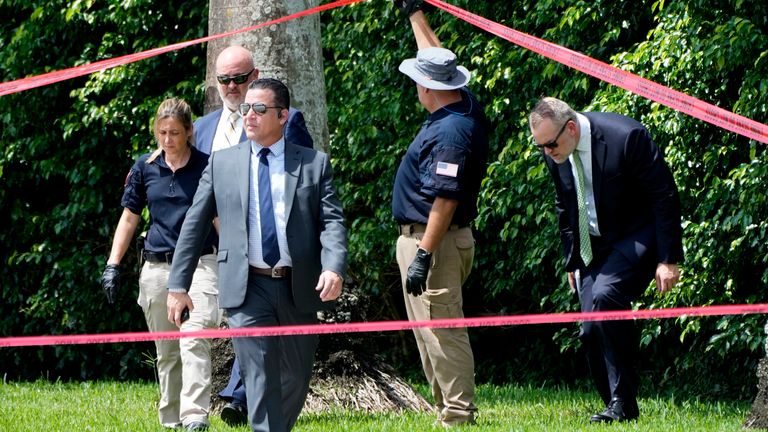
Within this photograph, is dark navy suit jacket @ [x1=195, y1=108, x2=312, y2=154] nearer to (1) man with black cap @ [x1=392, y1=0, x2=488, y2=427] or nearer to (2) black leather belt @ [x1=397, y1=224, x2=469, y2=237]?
(1) man with black cap @ [x1=392, y1=0, x2=488, y2=427]

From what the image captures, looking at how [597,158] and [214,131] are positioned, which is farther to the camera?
[214,131]

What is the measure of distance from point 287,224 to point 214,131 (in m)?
1.69

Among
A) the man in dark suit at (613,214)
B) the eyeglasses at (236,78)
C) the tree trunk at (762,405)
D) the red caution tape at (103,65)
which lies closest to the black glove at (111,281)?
the red caution tape at (103,65)

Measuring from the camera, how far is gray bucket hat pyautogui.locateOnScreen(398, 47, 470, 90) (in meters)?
6.64

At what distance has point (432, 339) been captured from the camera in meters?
6.65

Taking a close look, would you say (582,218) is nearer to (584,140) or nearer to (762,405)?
(584,140)

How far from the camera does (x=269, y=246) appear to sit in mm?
5586

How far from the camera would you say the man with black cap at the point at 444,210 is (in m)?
6.48

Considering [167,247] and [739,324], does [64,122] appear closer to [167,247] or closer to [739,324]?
[167,247]

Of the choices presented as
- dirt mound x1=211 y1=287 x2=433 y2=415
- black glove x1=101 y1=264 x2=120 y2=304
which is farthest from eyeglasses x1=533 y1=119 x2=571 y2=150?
black glove x1=101 y1=264 x2=120 y2=304

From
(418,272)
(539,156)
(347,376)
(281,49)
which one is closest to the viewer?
(418,272)

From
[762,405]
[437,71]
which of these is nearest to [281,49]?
[437,71]

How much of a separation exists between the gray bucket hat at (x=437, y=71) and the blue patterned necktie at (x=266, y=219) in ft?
4.31

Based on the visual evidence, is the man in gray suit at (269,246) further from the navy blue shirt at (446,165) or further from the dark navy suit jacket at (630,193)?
the dark navy suit jacket at (630,193)
